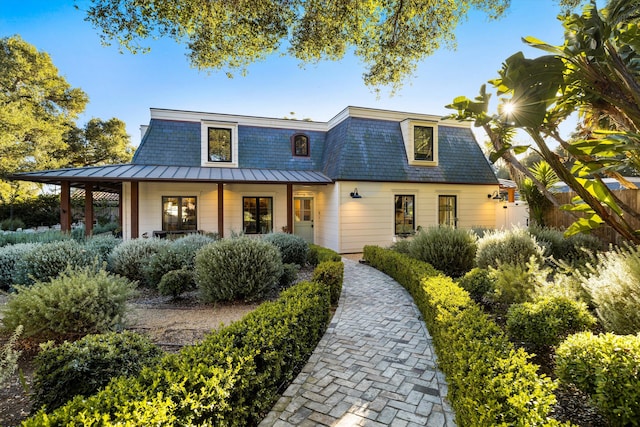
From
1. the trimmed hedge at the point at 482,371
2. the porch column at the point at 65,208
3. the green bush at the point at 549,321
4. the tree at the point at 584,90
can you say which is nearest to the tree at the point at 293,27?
the tree at the point at 584,90

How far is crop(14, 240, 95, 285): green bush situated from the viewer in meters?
5.72

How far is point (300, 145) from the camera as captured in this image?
12.8 meters

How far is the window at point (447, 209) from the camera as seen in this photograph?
1229 cm

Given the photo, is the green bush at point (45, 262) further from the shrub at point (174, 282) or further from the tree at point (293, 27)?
the tree at point (293, 27)

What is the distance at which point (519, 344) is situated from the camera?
3523 mm

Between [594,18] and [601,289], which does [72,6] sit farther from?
[601,289]

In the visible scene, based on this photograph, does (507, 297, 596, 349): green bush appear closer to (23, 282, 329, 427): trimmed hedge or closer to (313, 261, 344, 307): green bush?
(23, 282, 329, 427): trimmed hedge

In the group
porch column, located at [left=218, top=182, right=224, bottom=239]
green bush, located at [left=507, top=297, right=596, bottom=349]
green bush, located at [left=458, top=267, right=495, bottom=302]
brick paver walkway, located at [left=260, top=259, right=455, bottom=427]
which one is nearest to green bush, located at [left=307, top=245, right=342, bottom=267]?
brick paver walkway, located at [left=260, top=259, right=455, bottom=427]

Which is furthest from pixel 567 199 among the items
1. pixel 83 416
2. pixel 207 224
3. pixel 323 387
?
pixel 207 224

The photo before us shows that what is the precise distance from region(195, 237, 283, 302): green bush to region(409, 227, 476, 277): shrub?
3811mm

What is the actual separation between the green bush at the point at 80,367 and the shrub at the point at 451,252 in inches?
240

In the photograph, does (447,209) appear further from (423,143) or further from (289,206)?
(289,206)

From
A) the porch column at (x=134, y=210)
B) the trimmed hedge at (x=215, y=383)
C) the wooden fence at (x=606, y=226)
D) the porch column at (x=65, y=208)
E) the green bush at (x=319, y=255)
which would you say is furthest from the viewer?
the porch column at (x=134, y=210)

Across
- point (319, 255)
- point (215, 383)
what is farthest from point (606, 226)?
point (215, 383)
